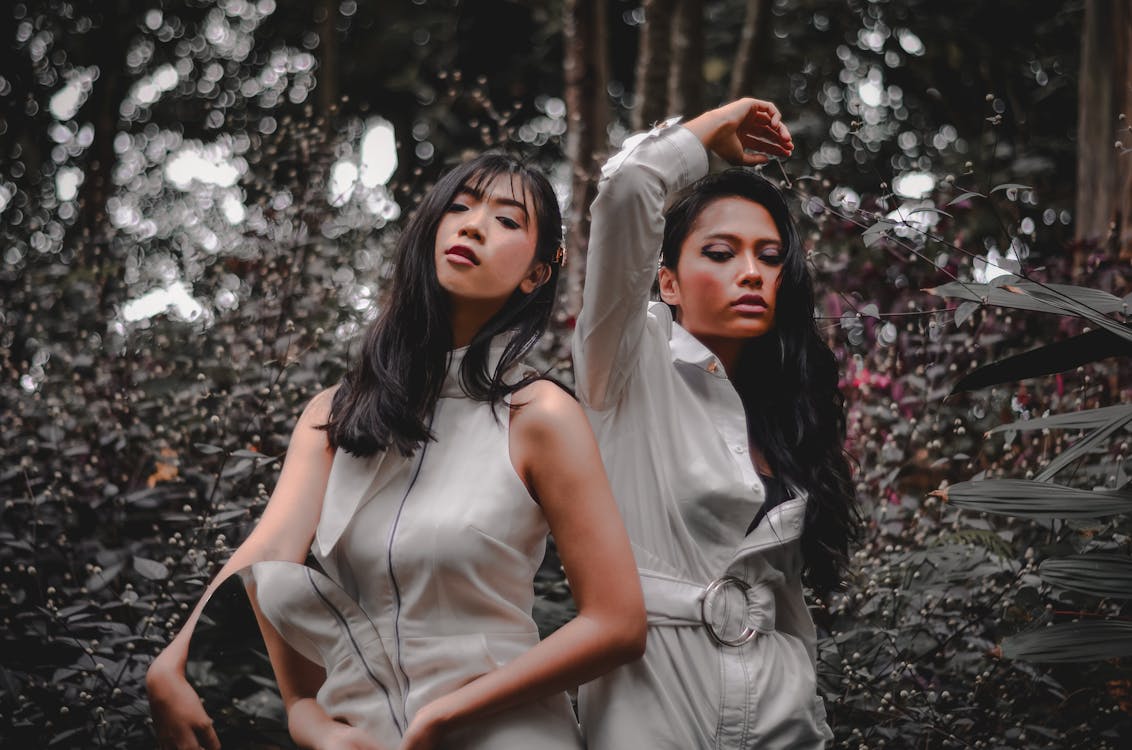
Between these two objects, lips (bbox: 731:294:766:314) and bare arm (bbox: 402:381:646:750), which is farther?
lips (bbox: 731:294:766:314)

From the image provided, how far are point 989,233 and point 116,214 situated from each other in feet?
18.0

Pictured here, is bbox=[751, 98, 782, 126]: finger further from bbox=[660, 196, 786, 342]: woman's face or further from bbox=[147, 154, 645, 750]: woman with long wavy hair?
bbox=[147, 154, 645, 750]: woman with long wavy hair

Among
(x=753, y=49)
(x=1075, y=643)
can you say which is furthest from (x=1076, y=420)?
(x=753, y=49)

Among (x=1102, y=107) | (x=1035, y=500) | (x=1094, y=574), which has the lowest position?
(x=1094, y=574)

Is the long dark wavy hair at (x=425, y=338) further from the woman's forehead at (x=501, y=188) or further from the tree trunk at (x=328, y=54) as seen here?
the tree trunk at (x=328, y=54)

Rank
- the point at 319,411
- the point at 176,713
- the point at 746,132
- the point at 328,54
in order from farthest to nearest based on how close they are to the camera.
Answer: the point at 328,54, the point at 746,132, the point at 319,411, the point at 176,713

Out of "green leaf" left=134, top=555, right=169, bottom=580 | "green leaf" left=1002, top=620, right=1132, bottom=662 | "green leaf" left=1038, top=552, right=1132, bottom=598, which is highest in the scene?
"green leaf" left=1038, top=552, right=1132, bottom=598

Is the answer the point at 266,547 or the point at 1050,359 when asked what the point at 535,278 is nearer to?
the point at 266,547

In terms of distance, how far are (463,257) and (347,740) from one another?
0.85 m

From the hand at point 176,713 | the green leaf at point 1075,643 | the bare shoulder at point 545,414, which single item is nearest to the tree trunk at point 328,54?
the bare shoulder at point 545,414

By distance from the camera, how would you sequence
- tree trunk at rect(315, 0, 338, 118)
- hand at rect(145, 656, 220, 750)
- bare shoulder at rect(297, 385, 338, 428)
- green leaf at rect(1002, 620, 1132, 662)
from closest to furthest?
hand at rect(145, 656, 220, 750)
green leaf at rect(1002, 620, 1132, 662)
bare shoulder at rect(297, 385, 338, 428)
tree trunk at rect(315, 0, 338, 118)

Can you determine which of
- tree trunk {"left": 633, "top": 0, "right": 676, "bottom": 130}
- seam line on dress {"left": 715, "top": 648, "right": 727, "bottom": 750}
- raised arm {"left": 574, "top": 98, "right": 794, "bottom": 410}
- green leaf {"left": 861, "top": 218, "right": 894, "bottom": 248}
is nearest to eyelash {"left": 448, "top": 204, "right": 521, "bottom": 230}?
raised arm {"left": 574, "top": 98, "right": 794, "bottom": 410}

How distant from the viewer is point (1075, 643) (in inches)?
69.4

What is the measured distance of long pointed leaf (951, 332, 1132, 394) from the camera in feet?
6.28
